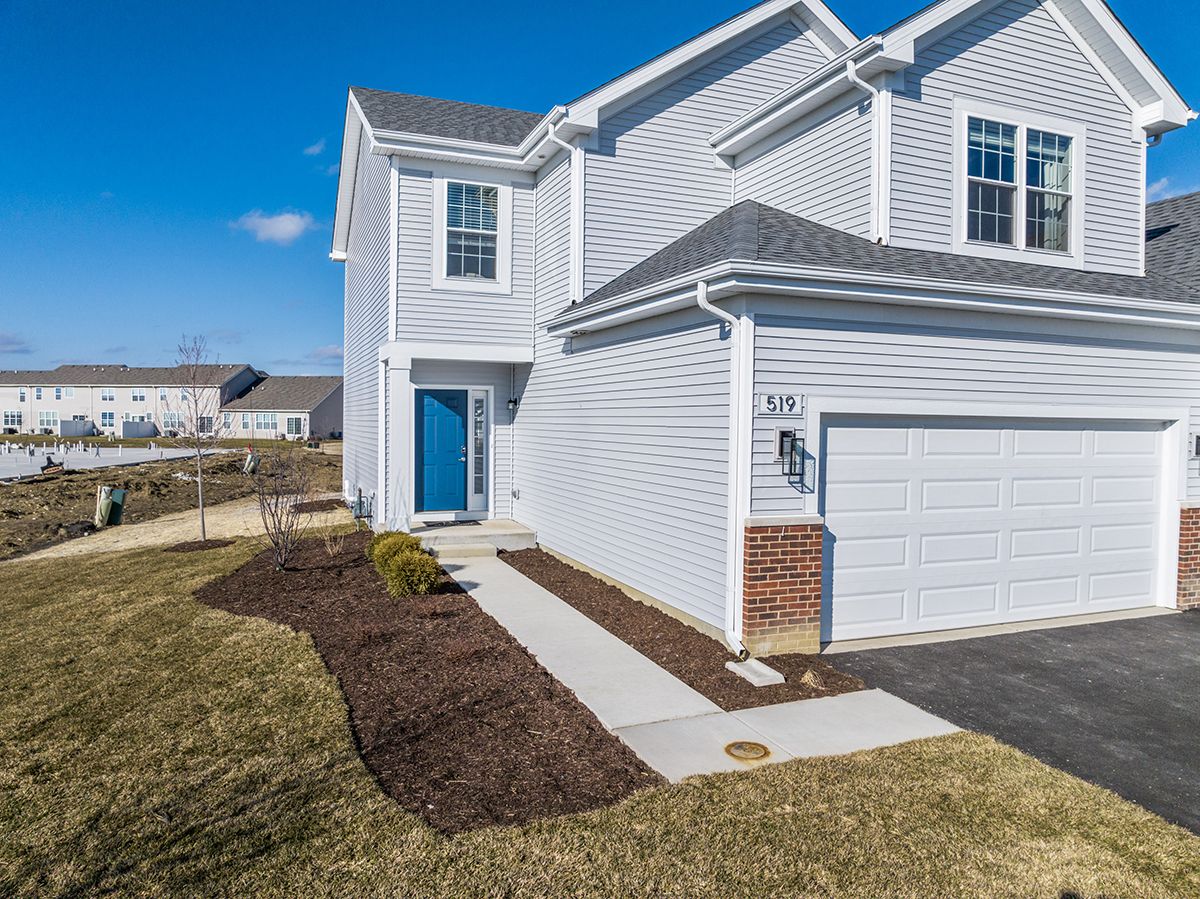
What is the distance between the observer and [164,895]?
3.41 m

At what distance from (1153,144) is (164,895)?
13139 mm

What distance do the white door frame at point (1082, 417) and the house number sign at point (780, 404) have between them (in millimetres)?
106

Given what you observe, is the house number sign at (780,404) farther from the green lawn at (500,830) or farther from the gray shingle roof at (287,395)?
the gray shingle roof at (287,395)

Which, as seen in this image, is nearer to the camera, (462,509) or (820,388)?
(820,388)

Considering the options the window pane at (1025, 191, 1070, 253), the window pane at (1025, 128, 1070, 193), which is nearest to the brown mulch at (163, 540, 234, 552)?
the window pane at (1025, 191, 1070, 253)

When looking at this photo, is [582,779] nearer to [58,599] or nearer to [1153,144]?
[58,599]

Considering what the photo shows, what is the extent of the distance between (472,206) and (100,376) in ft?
254

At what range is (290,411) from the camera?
63562 millimetres

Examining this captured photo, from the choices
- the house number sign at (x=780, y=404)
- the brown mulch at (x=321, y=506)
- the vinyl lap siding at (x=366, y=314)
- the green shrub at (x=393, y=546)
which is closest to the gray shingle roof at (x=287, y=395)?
the brown mulch at (x=321, y=506)

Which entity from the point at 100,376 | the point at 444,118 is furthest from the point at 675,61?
the point at 100,376

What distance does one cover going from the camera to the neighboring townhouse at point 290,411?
6319cm

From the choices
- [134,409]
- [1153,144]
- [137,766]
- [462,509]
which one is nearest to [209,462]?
[462,509]

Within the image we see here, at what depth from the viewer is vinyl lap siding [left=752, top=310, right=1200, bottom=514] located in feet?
23.0

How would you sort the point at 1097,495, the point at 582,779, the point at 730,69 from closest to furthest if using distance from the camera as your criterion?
the point at 582,779, the point at 1097,495, the point at 730,69
